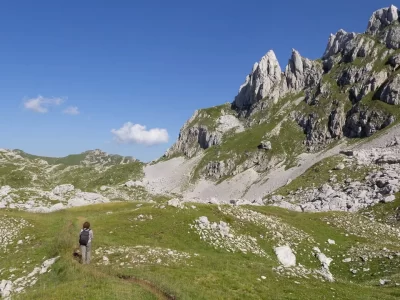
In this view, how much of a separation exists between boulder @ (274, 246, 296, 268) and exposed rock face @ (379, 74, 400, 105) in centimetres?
18040

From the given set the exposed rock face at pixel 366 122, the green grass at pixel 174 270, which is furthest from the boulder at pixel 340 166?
the green grass at pixel 174 270

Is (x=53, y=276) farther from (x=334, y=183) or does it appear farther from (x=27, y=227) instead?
(x=334, y=183)

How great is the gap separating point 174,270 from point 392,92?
204m

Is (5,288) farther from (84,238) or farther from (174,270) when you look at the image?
(174,270)

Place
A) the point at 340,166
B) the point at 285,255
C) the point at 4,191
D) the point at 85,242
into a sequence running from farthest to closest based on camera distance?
the point at 340,166 → the point at 4,191 → the point at 285,255 → the point at 85,242

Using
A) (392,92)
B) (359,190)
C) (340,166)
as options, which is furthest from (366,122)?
(359,190)

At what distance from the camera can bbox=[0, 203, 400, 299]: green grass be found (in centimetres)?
2095

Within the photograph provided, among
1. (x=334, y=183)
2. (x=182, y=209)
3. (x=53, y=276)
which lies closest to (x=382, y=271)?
(x=182, y=209)

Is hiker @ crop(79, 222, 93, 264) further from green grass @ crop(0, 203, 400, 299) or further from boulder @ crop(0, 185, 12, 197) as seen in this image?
boulder @ crop(0, 185, 12, 197)

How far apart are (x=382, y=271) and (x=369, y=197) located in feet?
199

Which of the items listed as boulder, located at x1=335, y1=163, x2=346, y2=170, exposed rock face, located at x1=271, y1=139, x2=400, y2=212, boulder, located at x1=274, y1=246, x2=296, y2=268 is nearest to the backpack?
boulder, located at x1=274, y1=246, x2=296, y2=268

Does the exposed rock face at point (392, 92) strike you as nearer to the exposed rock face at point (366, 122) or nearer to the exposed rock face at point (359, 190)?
the exposed rock face at point (366, 122)

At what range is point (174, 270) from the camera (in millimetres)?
25516

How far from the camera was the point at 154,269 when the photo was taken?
25.5 meters
